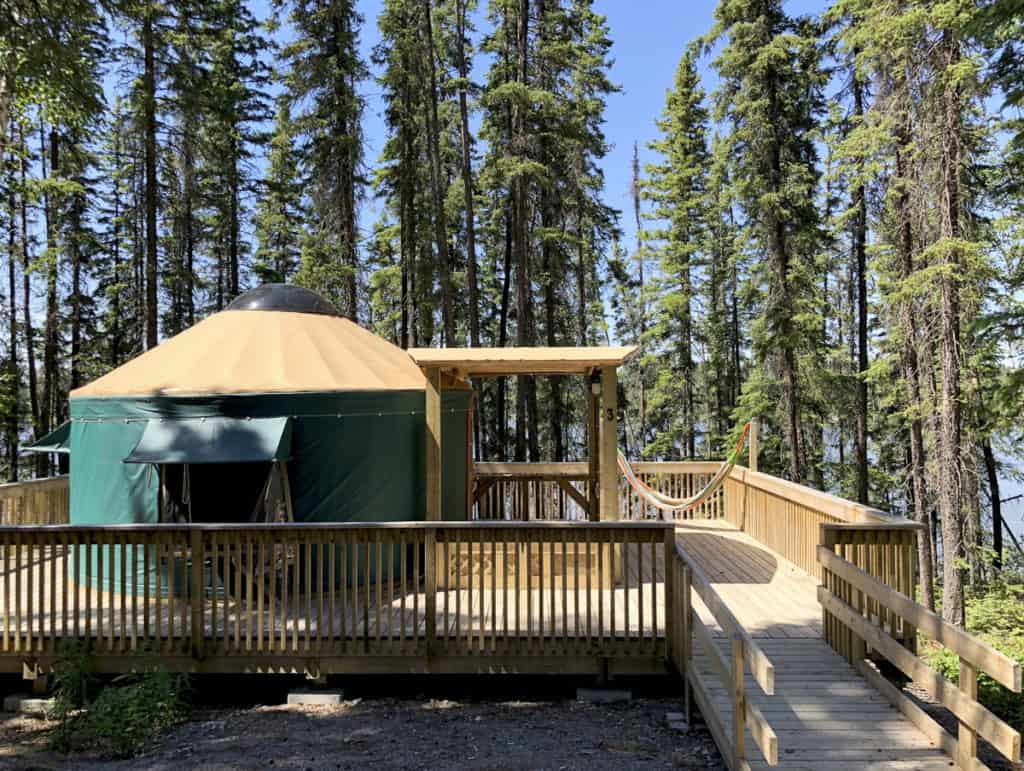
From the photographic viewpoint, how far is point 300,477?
21.0ft

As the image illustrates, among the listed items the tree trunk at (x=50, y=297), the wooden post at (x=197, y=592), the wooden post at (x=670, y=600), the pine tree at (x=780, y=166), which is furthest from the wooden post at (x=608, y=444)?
the tree trunk at (x=50, y=297)

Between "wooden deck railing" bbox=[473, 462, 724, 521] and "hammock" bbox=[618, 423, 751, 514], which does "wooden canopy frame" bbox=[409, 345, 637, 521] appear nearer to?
"hammock" bbox=[618, 423, 751, 514]

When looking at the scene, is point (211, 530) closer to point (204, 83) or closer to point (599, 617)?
point (599, 617)

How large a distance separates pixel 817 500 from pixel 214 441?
5.66 metres

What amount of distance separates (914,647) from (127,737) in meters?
5.42

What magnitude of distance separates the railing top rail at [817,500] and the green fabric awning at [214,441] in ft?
16.2

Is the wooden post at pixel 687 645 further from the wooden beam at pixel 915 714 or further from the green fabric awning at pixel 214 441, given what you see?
the green fabric awning at pixel 214 441

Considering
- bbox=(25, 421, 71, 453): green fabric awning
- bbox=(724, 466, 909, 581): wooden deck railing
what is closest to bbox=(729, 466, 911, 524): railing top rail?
bbox=(724, 466, 909, 581): wooden deck railing

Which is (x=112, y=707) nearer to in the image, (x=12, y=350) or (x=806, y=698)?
(x=806, y=698)

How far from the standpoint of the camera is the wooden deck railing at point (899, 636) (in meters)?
2.88

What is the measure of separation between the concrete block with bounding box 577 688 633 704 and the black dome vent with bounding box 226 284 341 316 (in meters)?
5.38

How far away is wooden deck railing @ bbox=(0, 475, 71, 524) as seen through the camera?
296 inches

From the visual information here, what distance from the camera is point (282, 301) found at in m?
8.05

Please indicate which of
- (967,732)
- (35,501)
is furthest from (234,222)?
(967,732)
